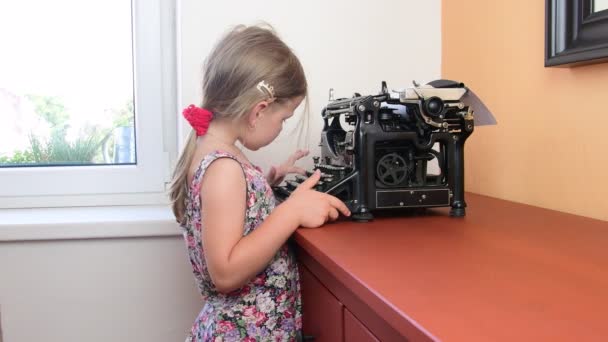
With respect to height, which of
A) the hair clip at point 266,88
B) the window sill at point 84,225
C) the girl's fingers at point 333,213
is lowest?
the window sill at point 84,225

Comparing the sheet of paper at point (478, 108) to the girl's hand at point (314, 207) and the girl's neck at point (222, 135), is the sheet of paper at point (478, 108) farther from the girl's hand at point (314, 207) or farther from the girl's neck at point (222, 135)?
the girl's neck at point (222, 135)

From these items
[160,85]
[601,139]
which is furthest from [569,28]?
[160,85]

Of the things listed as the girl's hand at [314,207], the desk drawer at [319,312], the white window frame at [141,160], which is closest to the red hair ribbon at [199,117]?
the girl's hand at [314,207]

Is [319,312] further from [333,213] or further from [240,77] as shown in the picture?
[240,77]

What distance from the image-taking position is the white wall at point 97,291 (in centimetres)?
154

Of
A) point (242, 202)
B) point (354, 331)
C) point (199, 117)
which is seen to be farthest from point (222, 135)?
point (354, 331)

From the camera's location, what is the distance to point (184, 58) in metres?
1.65

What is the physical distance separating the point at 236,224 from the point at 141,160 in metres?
0.88

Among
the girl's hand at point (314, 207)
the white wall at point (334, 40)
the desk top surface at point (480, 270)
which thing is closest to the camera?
the desk top surface at point (480, 270)

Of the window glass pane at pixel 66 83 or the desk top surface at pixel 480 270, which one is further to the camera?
the window glass pane at pixel 66 83

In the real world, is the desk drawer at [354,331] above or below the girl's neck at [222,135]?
below

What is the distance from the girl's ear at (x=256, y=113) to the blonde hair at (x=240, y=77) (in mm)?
11

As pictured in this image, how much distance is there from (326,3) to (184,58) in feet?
1.51

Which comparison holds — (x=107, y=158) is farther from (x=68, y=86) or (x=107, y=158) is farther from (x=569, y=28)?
(x=569, y=28)
